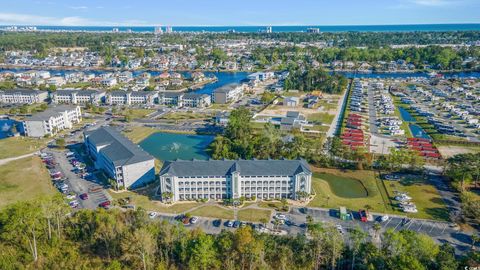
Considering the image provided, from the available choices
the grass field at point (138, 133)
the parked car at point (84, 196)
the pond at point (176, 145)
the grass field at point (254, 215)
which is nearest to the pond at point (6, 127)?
the grass field at point (138, 133)

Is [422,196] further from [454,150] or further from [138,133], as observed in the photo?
[138,133]

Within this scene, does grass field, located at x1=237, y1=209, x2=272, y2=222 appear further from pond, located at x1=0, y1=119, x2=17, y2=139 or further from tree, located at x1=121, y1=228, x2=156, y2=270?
pond, located at x1=0, y1=119, x2=17, y2=139

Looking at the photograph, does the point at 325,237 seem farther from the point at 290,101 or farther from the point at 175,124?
the point at 290,101

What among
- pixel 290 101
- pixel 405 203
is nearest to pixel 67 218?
pixel 405 203

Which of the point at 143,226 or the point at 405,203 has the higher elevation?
the point at 143,226

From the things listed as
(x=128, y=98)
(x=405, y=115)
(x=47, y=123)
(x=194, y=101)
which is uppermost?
(x=128, y=98)

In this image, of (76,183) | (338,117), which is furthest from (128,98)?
(338,117)

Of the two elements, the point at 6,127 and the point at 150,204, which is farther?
the point at 6,127
